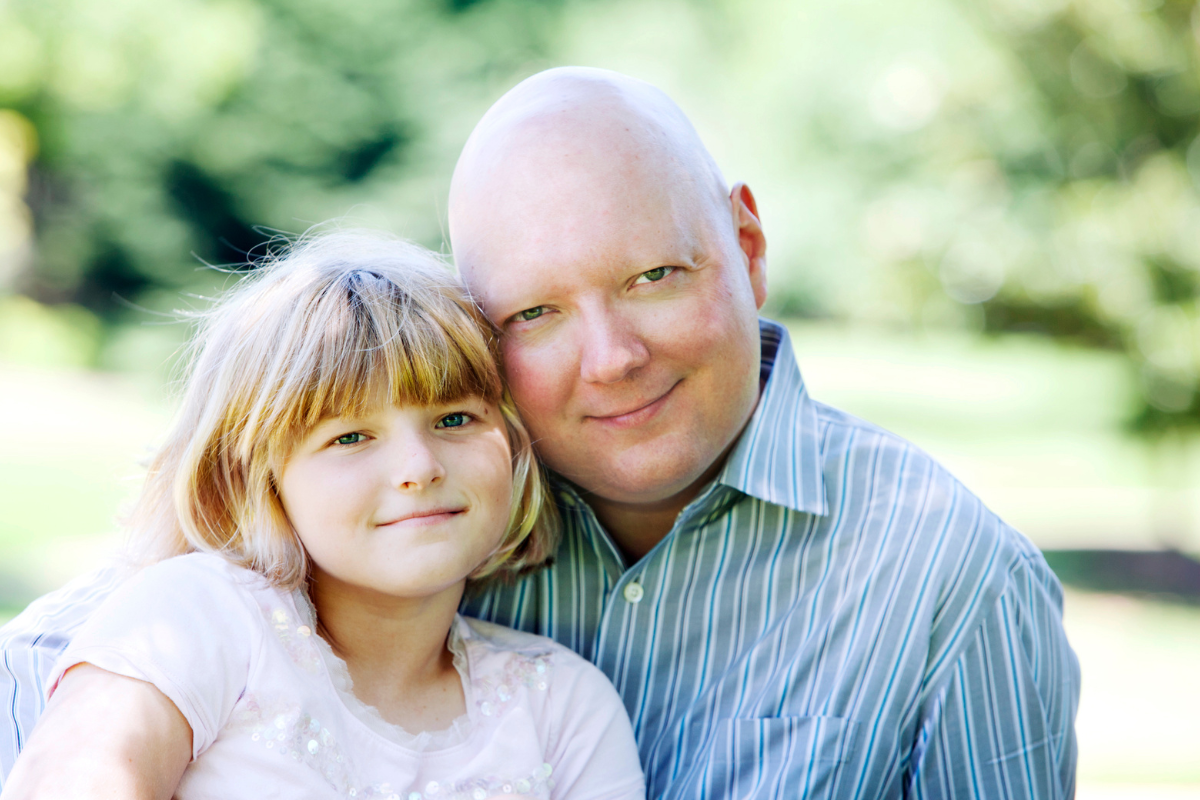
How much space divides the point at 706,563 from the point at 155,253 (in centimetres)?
2008

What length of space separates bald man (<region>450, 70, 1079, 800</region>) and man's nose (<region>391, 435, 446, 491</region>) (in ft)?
1.05

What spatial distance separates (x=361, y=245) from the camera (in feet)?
6.70

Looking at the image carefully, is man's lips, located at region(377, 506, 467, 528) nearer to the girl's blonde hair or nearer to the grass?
the girl's blonde hair

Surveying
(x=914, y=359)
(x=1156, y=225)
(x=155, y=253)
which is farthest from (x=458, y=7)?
(x=1156, y=225)

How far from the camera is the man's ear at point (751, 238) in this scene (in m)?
2.34

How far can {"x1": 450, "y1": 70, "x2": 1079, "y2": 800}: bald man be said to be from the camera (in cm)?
193

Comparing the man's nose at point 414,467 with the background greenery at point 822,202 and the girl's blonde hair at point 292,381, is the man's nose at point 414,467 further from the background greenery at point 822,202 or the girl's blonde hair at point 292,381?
the background greenery at point 822,202

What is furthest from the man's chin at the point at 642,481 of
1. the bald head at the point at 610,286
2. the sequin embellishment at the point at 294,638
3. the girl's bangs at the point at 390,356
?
the sequin embellishment at the point at 294,638

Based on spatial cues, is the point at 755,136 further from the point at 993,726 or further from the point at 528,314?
the point at 993,726

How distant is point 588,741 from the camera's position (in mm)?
1867

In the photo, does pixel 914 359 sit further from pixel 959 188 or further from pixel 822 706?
pixel 822 706

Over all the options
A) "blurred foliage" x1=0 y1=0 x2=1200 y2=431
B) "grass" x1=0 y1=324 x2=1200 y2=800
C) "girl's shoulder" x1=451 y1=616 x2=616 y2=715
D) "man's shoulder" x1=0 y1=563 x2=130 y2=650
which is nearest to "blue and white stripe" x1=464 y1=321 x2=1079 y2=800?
"girl's shoulder" x1=451 y1=616 x2=616 y2=715

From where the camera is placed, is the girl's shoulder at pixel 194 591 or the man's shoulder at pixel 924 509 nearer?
the girl's shoulder at pixel 194 591

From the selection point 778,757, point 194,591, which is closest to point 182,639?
point 194,591
